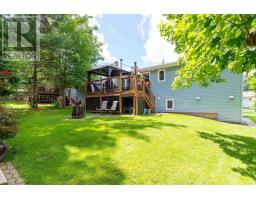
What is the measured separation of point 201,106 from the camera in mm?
12812

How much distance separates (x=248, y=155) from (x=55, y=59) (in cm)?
1342

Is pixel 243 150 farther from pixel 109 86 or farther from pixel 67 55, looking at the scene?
pixel 67 55

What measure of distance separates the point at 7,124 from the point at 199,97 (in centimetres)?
1220

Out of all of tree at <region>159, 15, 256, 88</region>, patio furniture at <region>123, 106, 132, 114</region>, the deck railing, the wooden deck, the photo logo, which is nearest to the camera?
tree at <region>159, 15, 256, 88</region>

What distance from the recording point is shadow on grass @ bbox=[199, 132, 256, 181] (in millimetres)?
3571

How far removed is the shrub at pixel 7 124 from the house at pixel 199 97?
468 inches

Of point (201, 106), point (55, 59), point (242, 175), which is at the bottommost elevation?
point (242, 175)

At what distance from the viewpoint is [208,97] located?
41.1 ft

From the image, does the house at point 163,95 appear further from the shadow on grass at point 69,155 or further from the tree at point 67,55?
the shadow on grass at point 69,155

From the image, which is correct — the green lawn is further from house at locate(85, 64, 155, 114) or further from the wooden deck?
house at locate(85, 64, 155, 114)

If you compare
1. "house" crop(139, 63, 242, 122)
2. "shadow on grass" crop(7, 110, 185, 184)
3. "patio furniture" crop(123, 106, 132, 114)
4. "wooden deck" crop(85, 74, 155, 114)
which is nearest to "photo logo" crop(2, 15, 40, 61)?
"wooden deck" crop(85, 74, 155, 114)

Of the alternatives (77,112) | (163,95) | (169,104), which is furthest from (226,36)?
(163,95)

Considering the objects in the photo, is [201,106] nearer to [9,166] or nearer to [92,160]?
[92,160]
